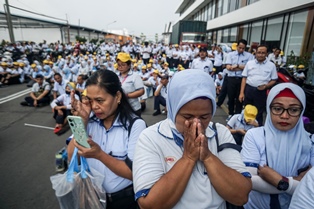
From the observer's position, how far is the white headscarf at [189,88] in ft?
2.94

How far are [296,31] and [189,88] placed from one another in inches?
473

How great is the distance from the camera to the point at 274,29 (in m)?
12.3

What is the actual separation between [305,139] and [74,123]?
1637 millimetres

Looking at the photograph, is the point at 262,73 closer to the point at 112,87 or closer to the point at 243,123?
the point at 243,123

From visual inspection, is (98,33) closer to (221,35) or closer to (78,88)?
(221,35)

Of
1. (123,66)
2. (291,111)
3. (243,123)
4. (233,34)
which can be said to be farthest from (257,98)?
(233,34)

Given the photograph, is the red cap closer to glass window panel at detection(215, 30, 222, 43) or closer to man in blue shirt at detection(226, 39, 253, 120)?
man in blue shirt at detection(226, 39, 253, 120)

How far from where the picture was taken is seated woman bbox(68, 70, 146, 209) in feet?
4.58

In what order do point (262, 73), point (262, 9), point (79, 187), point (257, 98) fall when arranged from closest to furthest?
1. point (79, 187)
2. point (262, 73)
3. point (257, 98)
4. point (262, 9)

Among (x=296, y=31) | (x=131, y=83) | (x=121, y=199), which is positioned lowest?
(x=121, y=199)

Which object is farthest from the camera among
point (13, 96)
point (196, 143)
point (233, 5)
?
point (233, 5)

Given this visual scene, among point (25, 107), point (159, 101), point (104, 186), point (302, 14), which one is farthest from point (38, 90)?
point (302, 14)

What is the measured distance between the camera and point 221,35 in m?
22.7

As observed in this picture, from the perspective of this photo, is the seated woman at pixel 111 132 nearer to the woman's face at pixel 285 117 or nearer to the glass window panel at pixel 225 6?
the woman's face at pixel 285 117
